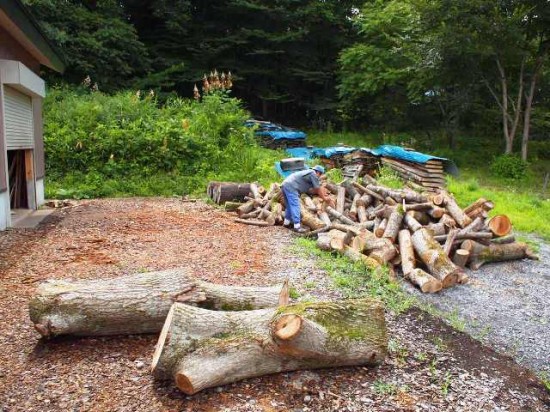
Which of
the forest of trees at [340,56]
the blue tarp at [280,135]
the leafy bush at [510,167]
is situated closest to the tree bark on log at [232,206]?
the forest of trees at [340,56]

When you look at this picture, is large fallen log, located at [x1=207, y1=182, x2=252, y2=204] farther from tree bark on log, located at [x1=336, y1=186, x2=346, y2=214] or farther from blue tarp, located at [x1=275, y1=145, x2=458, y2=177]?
tree bark on log, located at [x1=336, y1=186, x2=346, y2=214]

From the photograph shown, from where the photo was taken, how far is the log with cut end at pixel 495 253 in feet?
23.0

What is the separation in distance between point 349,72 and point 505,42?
9.18m

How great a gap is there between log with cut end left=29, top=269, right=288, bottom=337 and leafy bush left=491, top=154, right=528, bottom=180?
14.9 m

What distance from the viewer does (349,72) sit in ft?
79.5

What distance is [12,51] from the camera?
27.6 feet

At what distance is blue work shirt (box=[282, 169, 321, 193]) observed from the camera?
8.44 m

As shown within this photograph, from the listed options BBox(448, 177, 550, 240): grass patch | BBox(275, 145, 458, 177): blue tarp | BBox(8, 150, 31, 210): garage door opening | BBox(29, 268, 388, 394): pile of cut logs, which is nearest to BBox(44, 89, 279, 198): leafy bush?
BBox(8, 150, 31, 210): garage door opening

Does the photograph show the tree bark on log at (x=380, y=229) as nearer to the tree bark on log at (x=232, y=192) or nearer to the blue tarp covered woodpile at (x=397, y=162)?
the tree bark on log at (x=232, y=192)

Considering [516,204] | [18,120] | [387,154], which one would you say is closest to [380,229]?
[516,204]

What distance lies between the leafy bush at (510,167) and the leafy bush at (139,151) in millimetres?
8467

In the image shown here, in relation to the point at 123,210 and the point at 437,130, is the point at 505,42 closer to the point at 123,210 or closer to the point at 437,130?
the point at 437,130

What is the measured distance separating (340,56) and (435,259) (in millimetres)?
21239

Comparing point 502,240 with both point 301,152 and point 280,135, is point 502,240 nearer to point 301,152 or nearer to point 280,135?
point 301,152
